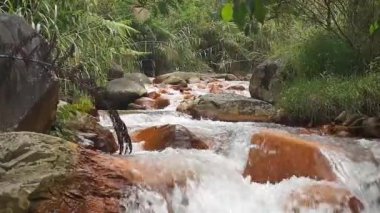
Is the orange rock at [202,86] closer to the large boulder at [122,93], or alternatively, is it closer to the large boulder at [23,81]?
the large boulder at [122,93]

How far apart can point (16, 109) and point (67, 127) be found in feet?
3.20

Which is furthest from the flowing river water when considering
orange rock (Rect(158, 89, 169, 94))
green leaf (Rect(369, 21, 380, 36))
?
orange rock (Rect(158, 89, 169, 94))

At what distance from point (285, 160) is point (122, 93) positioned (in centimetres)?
465

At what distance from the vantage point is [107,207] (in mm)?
3438

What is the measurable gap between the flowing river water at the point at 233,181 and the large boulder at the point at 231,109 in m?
1.91

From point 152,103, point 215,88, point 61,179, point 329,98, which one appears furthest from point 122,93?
point 61,179

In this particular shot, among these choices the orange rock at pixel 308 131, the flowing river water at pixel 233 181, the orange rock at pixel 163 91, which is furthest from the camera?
the orange rock at pixel 163 91

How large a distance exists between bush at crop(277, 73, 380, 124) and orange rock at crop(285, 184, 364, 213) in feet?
7.25

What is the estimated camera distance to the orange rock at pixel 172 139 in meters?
5.03

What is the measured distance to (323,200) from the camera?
4.18 m

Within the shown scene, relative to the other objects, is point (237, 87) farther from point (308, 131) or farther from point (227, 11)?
point (227, 11)

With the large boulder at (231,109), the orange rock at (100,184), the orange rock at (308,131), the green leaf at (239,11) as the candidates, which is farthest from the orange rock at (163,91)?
the green leaf at (239,11)

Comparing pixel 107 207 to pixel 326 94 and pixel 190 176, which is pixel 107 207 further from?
pixel 326 94

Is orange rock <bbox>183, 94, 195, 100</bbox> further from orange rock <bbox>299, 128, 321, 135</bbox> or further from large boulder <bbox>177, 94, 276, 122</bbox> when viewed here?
orange rock <bbox>299, 128, 321, 135</bbox>
